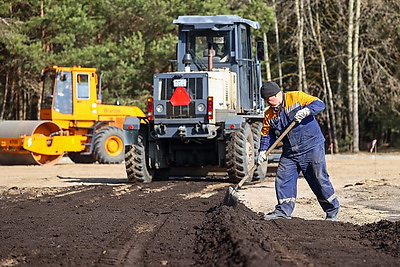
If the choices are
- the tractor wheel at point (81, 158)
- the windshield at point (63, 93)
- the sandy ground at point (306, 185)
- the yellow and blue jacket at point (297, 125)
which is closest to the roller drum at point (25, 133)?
the sandy ground at point (306, 185)

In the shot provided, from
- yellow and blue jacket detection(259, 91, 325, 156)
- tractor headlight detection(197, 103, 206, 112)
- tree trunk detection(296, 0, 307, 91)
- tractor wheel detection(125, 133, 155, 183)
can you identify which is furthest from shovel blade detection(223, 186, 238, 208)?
tree trunk detection(296, 0, 307, 91)

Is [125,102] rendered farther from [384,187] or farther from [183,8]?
[384,187]

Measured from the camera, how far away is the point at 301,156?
32.5ft

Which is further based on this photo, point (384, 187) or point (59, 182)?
point (59, 182)

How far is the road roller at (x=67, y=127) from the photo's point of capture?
2431 cm

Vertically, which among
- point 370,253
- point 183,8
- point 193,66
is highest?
point 183,8

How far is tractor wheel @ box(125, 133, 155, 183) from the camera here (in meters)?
17.1

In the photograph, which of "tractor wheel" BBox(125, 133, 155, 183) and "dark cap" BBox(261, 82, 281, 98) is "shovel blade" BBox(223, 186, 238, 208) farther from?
"tractor wheel" BBox(125, 133, 155, 183)

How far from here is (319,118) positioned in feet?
134

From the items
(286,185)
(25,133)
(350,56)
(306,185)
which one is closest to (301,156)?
(286,185)

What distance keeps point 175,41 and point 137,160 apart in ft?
57.1

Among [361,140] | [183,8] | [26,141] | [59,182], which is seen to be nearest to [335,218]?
[59,182]

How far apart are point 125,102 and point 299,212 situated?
24180 millimetres

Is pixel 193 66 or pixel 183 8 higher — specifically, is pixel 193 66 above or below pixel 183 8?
below
